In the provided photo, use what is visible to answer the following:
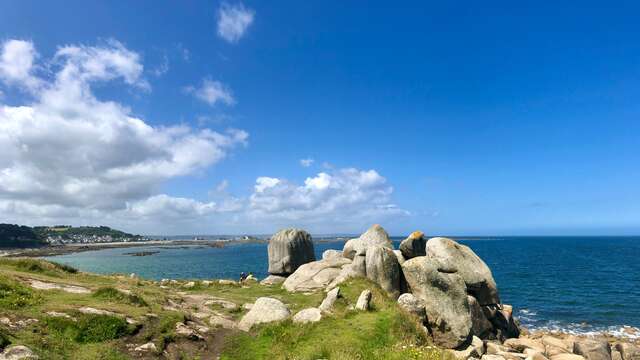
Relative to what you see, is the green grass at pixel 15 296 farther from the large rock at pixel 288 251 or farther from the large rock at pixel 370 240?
the large rock at pixel 288 251

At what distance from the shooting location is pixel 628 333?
44344 mm

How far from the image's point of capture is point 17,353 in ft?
47.5

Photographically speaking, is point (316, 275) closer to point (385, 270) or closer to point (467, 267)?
point (385, 270)

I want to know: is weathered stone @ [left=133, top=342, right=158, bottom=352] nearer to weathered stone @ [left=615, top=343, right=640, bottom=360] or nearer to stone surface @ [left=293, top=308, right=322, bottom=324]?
stone surface @ [left=293, top=308, right=322, bottom=324]

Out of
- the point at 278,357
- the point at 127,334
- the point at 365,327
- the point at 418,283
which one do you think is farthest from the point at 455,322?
the point at 127,334

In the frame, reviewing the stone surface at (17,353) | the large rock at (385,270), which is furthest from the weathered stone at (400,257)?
the stone surface at (17,353)

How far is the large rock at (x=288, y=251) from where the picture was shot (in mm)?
48062

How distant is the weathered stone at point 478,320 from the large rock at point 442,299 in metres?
3.26

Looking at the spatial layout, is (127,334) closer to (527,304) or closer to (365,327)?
(365,327)

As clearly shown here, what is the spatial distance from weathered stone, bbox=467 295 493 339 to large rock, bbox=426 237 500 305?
1397 mm

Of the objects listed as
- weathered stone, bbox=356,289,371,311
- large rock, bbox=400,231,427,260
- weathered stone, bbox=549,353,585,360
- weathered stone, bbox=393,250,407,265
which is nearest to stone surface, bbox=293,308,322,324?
weathered stone, bbox=356,289,371,311

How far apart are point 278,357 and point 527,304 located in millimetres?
54575

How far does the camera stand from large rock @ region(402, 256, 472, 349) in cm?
2823

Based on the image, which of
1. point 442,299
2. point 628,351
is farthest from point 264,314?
point 628,351
